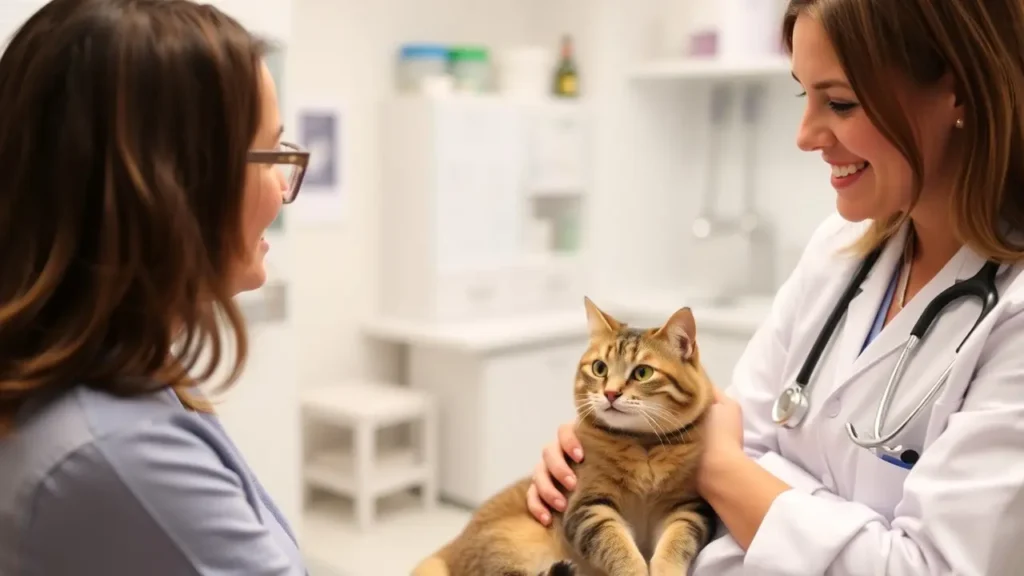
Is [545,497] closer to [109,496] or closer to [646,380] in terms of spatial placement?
[646,380]

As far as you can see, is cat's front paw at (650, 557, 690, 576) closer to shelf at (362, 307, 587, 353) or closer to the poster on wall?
shelf at (362, 307, 587, 353)

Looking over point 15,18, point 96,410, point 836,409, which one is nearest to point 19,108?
point 96,410

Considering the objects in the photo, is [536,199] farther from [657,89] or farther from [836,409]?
[836,409]

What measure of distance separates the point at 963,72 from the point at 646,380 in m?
0.55

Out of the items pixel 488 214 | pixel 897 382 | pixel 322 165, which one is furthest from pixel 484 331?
pixel 897 382

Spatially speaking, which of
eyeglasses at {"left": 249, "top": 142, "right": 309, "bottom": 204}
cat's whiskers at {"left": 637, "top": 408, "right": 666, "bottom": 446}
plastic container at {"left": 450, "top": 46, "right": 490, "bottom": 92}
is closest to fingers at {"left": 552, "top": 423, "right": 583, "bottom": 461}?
cat's whiskers at {"left": 637, "top": 408, "right": 666, "bottom": 446}

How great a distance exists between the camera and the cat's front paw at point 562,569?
1.17 m

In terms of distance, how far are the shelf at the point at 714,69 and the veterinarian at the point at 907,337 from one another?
219 centimetres

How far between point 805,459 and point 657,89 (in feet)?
9.21

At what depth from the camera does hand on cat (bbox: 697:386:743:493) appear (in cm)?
121

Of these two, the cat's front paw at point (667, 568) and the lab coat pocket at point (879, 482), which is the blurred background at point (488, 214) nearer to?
the cat's front paw at point (667, 568)

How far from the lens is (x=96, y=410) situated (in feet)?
2.55

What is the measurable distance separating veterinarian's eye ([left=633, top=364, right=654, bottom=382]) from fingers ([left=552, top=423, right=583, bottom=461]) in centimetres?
13

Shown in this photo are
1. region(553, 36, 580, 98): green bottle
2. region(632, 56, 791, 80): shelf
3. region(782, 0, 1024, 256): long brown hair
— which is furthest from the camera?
region(553, 36, 580, 98): green bottle
